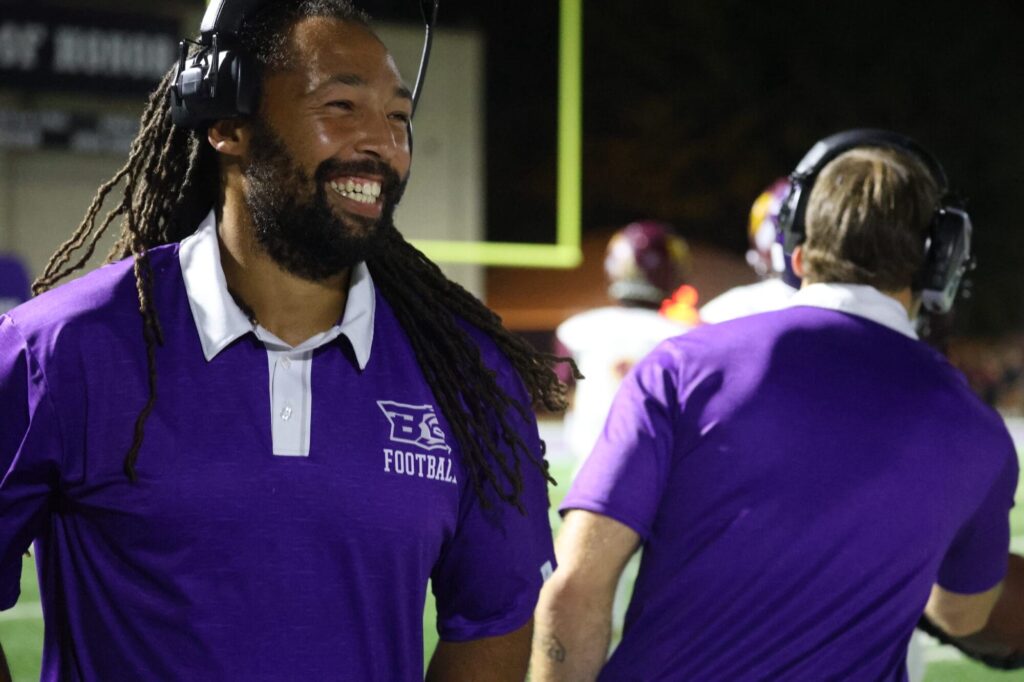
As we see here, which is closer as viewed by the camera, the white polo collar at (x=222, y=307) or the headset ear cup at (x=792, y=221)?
the white polo collar at (x=222, y=307)

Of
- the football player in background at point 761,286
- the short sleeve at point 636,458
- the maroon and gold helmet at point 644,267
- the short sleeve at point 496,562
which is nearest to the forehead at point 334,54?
the short sleeve at point 496,562

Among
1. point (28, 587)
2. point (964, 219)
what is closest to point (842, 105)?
point (28, 587)

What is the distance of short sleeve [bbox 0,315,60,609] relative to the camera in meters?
1.58

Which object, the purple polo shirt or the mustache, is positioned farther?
the purple polo shirt

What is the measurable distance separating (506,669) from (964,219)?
3.88 ft

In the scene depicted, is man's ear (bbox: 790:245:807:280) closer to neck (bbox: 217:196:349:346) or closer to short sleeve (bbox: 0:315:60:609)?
neck (bbox: 217:196:349:346)

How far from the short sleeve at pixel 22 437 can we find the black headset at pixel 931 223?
1.36m

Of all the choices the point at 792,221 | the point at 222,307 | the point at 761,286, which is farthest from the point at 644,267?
the point at 222,307

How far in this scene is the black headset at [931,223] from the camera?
2.46 metres

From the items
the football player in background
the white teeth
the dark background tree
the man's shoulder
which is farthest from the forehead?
the dark background tree

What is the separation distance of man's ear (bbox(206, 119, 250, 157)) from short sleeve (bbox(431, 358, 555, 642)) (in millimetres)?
440

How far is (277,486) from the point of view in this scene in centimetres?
163

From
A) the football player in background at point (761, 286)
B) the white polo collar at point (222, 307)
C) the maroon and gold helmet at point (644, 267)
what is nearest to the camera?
the white polo collar at point (222, 307)

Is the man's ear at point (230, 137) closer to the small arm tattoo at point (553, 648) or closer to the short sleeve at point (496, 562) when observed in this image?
the short sleeve at point (496, 562)
